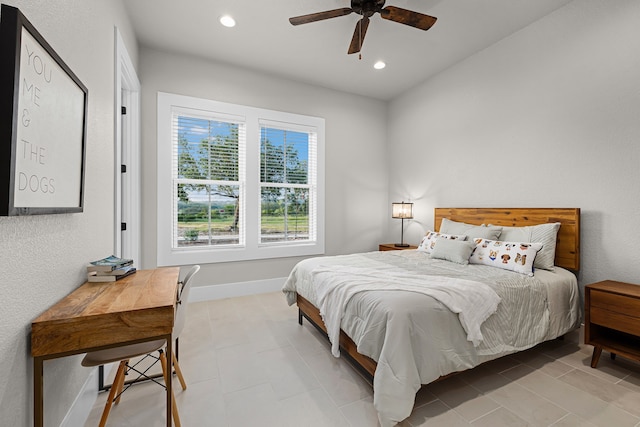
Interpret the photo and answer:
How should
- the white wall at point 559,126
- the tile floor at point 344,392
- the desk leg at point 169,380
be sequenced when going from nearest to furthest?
the desk leg at point 169,380, the tile floor at point 344,392, the white wall at point 559,126

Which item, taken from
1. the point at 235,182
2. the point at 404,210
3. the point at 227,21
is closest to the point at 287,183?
the point at 235,182

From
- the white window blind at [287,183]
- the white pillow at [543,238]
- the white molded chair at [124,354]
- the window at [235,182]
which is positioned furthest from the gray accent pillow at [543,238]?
the white molded chair at [124,354]

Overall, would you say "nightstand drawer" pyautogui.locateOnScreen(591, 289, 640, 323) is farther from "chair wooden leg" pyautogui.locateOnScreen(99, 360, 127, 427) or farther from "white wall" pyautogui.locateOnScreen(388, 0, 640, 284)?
"chair wooden leg" pyautogui.locateOnScreen(99, 360, 127, 427)

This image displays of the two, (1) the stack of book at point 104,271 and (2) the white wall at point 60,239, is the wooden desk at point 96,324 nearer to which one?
(2) the white wall at point 60,239

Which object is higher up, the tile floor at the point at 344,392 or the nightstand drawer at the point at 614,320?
the nightstand drawer at the point at 614,320

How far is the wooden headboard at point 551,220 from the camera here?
2.62m

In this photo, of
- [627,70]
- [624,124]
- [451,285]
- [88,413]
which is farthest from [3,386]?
[627,70]

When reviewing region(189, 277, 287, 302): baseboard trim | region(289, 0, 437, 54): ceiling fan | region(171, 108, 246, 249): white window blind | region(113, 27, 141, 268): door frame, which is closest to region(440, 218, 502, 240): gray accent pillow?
region(289, 0, 437, 54): ceiling fan

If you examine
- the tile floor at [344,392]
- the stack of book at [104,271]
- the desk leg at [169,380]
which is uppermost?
the stack of book at [104,271]

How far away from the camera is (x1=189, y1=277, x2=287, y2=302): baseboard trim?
3684 mm

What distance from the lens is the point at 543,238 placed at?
8.73ft

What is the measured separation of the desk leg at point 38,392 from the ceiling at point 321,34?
3.03 metres

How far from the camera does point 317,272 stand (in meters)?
2.55

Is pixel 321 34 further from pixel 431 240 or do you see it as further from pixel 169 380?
pixel 169 380
